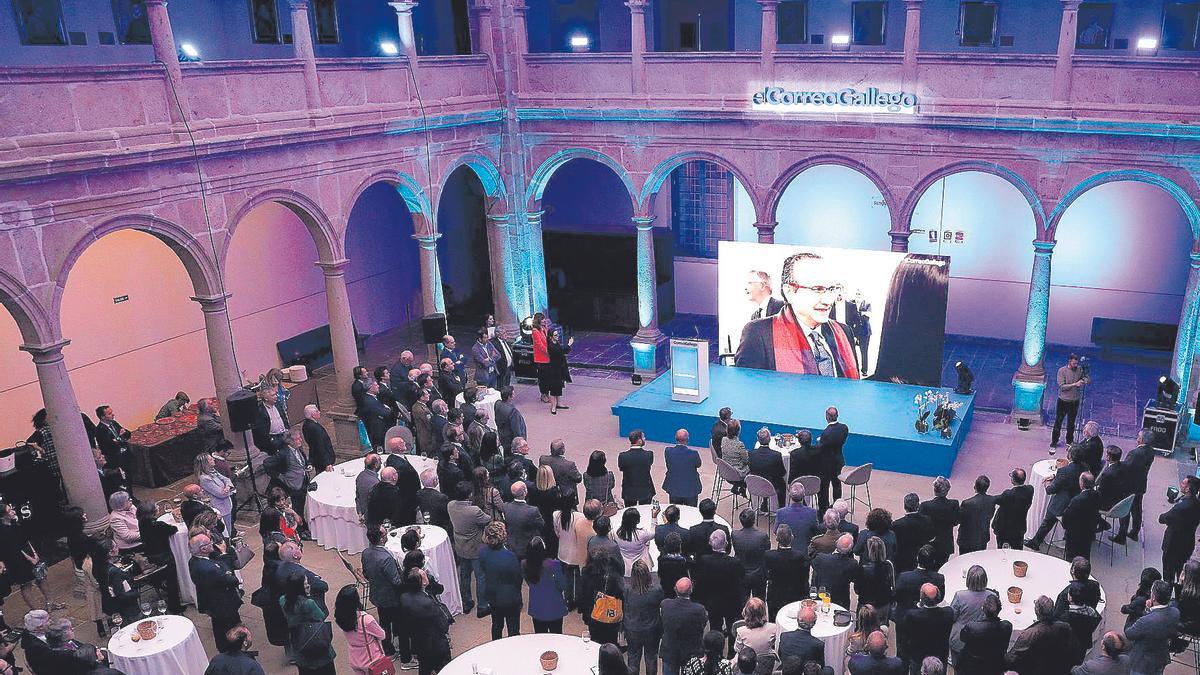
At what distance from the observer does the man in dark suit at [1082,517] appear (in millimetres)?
9742

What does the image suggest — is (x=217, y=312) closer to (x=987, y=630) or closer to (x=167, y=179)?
(x=167, y=179)

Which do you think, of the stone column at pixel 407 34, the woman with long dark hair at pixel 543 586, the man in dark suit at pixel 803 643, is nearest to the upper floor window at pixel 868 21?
the stone column at pixel 407 34

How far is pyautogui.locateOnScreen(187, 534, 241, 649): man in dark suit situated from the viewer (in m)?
8.77

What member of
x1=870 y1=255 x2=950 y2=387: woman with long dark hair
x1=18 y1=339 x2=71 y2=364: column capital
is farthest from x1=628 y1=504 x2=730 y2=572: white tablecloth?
x1=18 y1=339 x2=71 y2=364: column capital

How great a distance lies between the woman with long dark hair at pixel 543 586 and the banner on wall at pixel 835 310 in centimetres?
816

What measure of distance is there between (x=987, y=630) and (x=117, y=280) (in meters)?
13.6

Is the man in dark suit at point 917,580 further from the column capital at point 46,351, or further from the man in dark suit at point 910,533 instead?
the column capital at point 46,351

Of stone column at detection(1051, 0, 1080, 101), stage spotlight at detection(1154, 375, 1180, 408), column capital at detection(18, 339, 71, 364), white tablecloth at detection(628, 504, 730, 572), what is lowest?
stage spotlight at detection(1154, 375, 1180, 408)

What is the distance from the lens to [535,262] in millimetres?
18297

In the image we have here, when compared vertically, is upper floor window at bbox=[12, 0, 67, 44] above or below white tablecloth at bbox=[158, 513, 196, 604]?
above

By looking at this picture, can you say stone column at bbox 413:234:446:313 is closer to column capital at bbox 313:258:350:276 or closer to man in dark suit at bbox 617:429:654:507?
column capital at bbox 313:258:350:276

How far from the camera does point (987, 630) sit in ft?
24.3

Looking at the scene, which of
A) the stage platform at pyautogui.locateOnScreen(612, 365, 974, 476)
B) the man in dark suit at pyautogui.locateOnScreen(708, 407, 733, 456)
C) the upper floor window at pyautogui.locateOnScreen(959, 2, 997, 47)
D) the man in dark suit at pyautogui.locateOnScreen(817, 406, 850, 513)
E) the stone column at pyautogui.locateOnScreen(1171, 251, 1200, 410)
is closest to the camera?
the man in dark suit at pyautogui.locateOnScreen(817, 406, 850, 513)

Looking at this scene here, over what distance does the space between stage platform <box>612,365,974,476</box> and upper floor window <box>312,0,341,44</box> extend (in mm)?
9399
